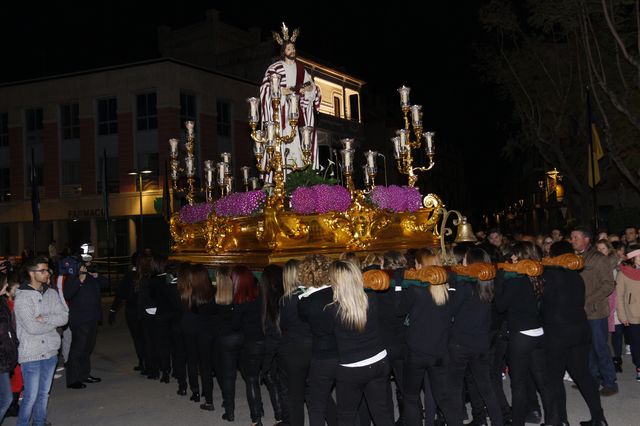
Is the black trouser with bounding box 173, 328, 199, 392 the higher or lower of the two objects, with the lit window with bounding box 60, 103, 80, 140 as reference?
lower

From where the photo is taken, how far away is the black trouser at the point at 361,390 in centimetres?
573

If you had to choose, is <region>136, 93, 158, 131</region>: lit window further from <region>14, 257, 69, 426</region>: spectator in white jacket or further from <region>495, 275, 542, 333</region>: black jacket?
<region>495, 275, 542, 333</region>: black jacket

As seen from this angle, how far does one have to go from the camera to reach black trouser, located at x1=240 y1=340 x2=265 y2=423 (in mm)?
7980

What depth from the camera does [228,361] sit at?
827cm

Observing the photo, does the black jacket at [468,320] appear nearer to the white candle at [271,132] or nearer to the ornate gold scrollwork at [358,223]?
the ornate gold scrollwork at [358,223]

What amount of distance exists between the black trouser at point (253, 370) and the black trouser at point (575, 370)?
3.30m

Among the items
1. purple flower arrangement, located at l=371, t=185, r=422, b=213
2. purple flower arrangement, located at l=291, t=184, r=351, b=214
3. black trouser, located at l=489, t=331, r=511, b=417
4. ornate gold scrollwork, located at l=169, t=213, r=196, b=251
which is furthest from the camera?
ornate gold scrollwork, located at l=169, t=213, r=196, b=251

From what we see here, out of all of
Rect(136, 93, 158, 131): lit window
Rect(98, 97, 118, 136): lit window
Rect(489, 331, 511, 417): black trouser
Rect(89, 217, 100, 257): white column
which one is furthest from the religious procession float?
Rect(89, 217, 100, 257): white column

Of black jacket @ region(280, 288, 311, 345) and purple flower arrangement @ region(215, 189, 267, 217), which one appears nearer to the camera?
black jacket @ region(280, 288, 311, 345)

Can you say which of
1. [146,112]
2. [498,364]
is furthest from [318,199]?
[146,112]

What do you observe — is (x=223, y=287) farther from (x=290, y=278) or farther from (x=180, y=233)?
(x=180, y=233)

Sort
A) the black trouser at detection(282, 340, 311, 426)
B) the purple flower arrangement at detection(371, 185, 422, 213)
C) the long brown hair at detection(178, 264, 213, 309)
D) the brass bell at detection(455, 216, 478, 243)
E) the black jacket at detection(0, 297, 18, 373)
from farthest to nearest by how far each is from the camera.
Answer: the purple flower arrangement at detection(371, 185, 422, 213), the brass bell at detection(455, 216, 478, 243), the long brown hair at detection(178, 264, 213, 309), the black jacket at detection(0, 297, 18, 373), the black trouser at detection(282, 340, 311, 426)

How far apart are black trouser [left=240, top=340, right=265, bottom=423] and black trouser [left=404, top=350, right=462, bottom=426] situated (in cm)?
209

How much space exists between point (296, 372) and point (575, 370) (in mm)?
3007
